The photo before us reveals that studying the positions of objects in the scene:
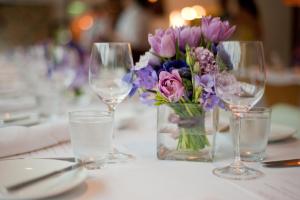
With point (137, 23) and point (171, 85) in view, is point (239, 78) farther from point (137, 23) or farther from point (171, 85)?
point (137, 23)

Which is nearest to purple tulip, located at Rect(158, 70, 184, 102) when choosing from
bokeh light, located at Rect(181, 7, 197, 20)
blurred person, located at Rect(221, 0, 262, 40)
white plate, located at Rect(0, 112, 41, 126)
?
white plate, located at Rect(0, 112, 41, 126)

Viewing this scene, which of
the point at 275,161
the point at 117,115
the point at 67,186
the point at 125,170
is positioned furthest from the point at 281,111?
the point at 67,186

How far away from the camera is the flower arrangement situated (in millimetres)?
775

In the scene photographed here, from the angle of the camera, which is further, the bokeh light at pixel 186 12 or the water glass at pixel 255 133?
the bokeh light at pixel 186 12

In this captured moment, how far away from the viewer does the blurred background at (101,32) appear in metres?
1.81

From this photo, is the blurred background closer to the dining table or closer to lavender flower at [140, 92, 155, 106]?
lavender flower at [140, 92, 155, 106]

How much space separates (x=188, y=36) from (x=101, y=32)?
15.1 ft

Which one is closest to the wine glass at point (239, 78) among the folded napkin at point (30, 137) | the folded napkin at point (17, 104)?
the folded napkin at point (30, 137)

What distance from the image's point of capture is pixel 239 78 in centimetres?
72

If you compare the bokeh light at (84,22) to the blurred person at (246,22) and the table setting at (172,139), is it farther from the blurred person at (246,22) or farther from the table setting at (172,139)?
the table setting at (172,139)

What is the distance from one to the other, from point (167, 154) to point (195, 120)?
0.09m

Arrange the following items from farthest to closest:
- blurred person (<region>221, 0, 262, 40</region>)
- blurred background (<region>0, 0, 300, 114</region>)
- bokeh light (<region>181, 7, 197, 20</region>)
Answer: bokeh light (<region>181, 7, 197, 20</region>), blurred person (<region>221, 0, 262, 40</region>), blurred background (<region>0, 0, 300, 114</region>)

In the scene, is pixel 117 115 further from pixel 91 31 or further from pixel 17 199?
pixel 91 31

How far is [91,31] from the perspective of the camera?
5.99 meters
